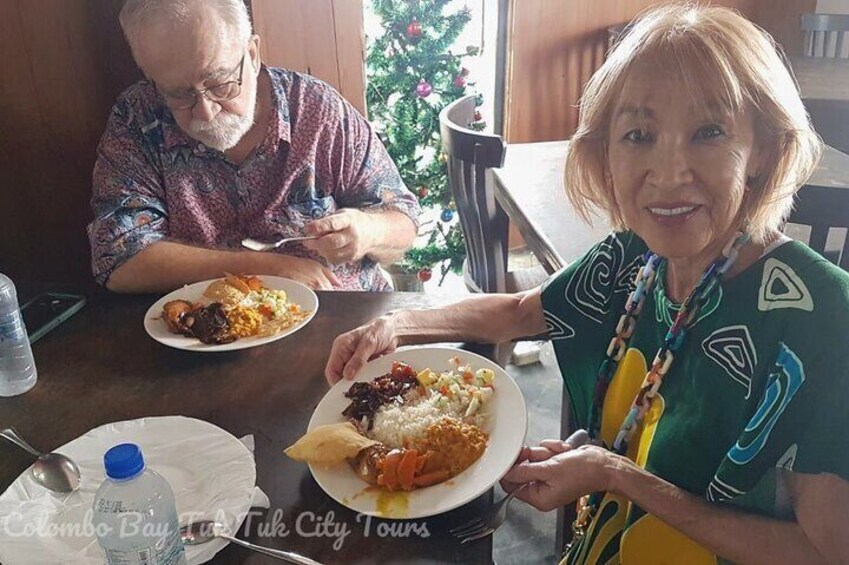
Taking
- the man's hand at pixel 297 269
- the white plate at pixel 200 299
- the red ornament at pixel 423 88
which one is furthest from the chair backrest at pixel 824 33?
the white plate at pixel 200 299

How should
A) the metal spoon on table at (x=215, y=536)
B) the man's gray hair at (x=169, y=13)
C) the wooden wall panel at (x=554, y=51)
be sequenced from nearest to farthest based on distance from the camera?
the metal spoon on table at (x=215, y=536), the man's gray hair at (x=169, y=13), the wooden wall panel at (x=554, y=51)

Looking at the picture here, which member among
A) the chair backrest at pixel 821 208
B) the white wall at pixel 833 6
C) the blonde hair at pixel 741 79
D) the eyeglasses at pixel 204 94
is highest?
the blonde hair at pixel 741 79

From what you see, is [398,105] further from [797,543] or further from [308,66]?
[797,543]

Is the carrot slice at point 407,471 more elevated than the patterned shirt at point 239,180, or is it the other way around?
the patterned shirt at point 239,180

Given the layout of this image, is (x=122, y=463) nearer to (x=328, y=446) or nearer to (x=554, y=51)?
(x=328, y=446)

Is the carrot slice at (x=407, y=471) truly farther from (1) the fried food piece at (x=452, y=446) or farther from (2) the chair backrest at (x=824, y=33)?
(2) the chair backrest at (x=824, y=33)

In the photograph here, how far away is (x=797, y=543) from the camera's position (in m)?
0.86

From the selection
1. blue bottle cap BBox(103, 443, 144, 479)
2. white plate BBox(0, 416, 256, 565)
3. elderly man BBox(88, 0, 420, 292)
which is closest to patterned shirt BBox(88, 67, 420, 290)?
elderly man BBox(88, 0, 420, 292)

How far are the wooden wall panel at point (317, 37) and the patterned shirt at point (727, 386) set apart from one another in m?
1.63

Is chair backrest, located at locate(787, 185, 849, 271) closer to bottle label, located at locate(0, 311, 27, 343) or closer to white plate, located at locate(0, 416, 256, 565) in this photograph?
white plate, located at locate(0, 416, 256, 565)

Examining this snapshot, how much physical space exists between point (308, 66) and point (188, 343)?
4.99 ft

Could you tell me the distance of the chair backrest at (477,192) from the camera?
1.81 m

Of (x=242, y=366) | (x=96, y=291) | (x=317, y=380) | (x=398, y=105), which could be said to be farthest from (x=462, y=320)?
(x=398, y=105)

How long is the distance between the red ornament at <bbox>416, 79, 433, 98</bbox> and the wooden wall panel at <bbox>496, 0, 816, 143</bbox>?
627 mm
